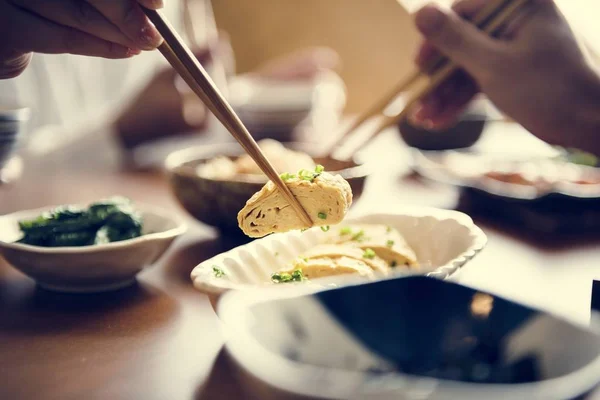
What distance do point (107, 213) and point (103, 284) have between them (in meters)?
0.12

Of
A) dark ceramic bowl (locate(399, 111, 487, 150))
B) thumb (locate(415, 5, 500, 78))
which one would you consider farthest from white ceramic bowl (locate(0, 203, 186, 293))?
dark ceramic bowl (locate(399, 111, 487, 150))

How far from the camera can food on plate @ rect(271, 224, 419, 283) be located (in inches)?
31.1

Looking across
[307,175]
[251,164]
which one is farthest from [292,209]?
[251,164]

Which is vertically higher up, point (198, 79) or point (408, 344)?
point (198, 79)

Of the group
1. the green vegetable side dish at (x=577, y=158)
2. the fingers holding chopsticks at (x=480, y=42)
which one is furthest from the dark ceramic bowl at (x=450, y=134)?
the fingers holding chopsticks at (x=480, y=42)

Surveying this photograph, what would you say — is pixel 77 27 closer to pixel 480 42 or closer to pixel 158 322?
pixel 158 322

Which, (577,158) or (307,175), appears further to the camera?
(577,158)

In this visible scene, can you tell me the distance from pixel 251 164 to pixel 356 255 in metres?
0.45

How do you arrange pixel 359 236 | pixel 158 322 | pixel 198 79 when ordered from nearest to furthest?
pixel 198 79 → pixel 158 322 → pixel 359 236

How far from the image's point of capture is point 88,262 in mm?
834

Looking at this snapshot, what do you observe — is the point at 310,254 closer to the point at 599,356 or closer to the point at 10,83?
the point at 599,356

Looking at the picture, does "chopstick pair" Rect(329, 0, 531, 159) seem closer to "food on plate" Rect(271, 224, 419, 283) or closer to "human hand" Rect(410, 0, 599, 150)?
"human hand" Rect(410, 0, 599, 150)

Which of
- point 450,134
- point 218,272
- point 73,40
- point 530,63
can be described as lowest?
point 450,134

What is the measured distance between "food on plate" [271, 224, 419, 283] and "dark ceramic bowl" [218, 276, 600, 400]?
0.60 ft
